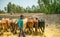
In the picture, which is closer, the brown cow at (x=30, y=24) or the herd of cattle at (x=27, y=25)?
the brown cow at (x=30, y=24)

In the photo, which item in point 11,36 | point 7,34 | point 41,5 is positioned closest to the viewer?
point 11,36

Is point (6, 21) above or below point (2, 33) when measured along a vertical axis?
above

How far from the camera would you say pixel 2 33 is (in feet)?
46.6

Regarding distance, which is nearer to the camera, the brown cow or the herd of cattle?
the brown cow

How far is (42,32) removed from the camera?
13984 millimetres

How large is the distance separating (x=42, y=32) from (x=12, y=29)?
2.29 meters

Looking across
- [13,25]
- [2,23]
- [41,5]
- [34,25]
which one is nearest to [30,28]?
[34,25]

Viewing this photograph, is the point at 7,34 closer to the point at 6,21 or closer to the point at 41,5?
the point at 6,21

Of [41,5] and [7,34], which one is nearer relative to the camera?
[7,34]

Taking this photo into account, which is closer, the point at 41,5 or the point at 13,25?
the point at 13,25

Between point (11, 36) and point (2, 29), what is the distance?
1.35m

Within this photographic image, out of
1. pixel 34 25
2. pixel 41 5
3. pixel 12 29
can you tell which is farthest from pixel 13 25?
pixel 41 5

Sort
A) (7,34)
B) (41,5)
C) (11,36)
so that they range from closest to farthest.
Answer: (11,36) < (7,34) < (41,5)

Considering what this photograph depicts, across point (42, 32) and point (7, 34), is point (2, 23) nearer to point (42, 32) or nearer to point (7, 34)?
point (7, 34)
